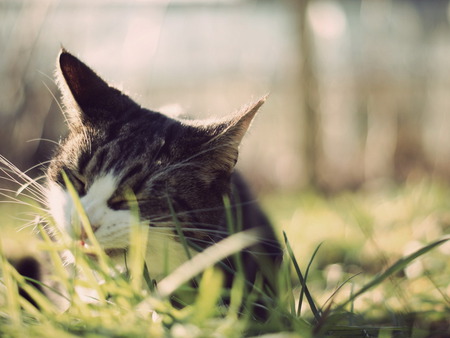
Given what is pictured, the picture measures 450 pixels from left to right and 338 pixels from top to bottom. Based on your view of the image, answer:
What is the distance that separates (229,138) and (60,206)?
1.34ft

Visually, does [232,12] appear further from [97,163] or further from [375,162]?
[97,163]

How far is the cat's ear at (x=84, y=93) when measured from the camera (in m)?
1.22

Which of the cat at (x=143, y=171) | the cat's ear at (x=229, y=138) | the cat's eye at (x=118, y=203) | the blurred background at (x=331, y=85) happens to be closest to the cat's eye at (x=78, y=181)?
the cat at (x=143, y=171)

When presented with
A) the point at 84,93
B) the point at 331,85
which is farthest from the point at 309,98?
the point at 84,93

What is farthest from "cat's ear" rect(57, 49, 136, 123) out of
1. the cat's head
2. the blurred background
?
the blurred background

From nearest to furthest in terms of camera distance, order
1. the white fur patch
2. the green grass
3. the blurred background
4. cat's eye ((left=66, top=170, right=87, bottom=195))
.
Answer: the green grass → the white fur patch → cat's eye ((left=66, top=170, right=87, bottom=195)) → the blurred background

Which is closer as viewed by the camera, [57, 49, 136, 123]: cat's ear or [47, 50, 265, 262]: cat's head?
[47, 50, 265, 262]: cat's head

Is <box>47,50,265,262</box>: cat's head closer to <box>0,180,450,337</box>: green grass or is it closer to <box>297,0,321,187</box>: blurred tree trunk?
<box>0,180,450,337</box>: green grass

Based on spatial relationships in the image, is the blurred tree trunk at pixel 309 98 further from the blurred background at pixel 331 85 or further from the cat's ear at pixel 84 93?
the cat's ear at pixel 84 93

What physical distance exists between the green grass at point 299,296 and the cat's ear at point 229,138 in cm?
29

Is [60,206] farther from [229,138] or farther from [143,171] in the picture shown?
[229,138]

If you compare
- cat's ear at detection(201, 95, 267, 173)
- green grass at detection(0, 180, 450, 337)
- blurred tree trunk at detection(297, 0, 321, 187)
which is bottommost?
green grass at detection(0, 180, 450, 337)

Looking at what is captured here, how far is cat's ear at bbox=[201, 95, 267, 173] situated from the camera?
1044 mm

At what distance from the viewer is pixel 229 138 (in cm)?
110
